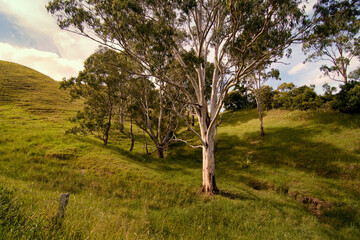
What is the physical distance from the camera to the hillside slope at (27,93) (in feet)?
120

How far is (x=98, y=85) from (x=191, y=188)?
16.6 metres

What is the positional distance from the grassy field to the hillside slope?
75.2ft

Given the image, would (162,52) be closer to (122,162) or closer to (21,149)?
(122,162)

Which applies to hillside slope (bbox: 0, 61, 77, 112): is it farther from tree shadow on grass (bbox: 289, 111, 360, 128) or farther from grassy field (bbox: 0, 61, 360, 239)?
tree shadow on grass (bbox: 289, 111, 360, 128)

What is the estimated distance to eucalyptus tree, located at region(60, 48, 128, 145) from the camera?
17847mm

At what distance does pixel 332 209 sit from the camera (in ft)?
31.3

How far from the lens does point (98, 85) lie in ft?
65.5

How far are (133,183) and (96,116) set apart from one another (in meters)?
11.7

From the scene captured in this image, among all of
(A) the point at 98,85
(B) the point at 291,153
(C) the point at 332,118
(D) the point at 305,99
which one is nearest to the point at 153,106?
(A) the point at 98,85

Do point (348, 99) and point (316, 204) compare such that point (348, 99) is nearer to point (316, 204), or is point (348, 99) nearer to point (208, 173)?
point (316, 204)

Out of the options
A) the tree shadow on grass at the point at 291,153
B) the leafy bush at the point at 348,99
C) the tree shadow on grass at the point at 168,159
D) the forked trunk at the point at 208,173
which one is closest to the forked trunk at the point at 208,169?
the forked trunk at the point at 208,173

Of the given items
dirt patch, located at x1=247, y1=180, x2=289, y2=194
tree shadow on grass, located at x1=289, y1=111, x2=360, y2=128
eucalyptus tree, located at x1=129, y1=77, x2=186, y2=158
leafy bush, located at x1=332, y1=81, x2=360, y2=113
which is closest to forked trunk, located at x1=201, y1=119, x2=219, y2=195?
dirt patch, located at x1=247, y1=180, x2=289, y2=194

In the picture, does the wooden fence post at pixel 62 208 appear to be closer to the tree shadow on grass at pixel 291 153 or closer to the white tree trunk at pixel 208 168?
the white tree trunk at pixel 208 168

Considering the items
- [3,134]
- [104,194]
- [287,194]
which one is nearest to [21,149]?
[3,134]
